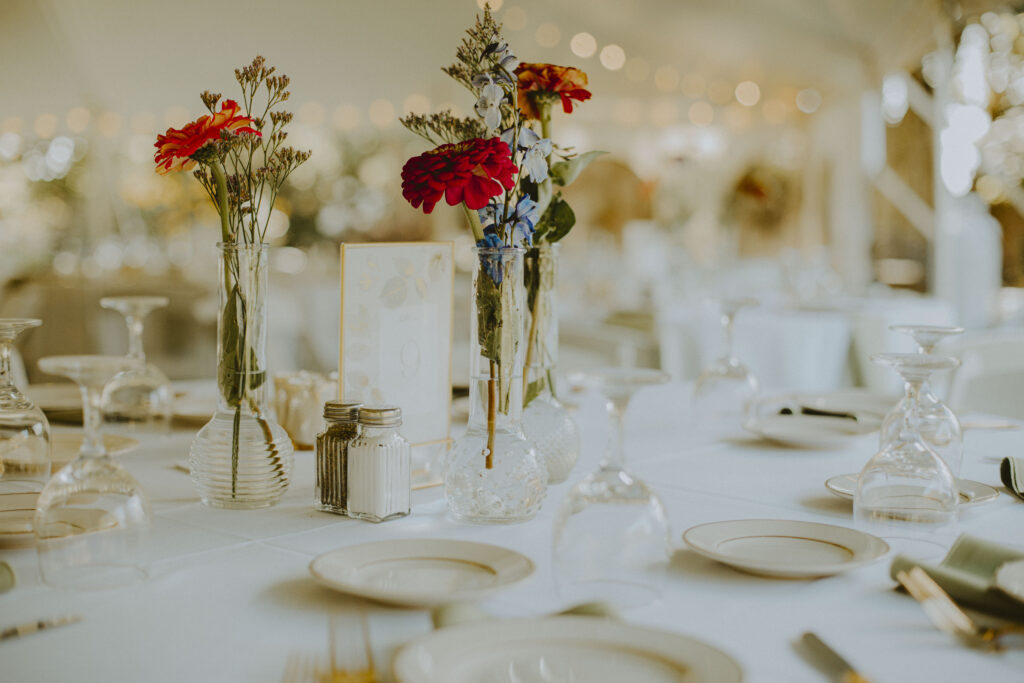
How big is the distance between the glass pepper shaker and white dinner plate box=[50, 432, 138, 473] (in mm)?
356

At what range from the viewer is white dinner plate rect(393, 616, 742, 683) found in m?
0.64

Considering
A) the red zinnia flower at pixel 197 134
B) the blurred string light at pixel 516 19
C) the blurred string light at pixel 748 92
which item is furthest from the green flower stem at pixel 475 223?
the blurred string light at pixel 748 92

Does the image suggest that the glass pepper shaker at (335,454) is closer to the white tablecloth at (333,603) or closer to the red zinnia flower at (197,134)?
the white tablecloth at (333,603)

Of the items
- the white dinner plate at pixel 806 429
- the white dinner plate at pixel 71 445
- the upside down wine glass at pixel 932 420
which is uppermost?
the upside down wine glass at pixel 932 420

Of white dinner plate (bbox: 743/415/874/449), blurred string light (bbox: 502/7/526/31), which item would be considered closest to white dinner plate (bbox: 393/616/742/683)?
white dinner plate (bbox: 743/415/874/449)

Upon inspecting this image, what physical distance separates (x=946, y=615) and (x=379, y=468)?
588 mm

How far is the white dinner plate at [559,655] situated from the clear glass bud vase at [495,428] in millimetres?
345

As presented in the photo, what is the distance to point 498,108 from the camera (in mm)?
1046

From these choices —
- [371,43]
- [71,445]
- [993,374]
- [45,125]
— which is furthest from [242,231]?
[371,43]

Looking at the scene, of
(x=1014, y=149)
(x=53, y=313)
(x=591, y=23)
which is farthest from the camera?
(x=591, y=23)

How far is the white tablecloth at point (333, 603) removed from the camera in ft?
2.27

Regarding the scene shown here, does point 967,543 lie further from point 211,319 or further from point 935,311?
point 211,319

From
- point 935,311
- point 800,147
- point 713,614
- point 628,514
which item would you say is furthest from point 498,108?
point 800,147

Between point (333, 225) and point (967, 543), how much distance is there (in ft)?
22.9
